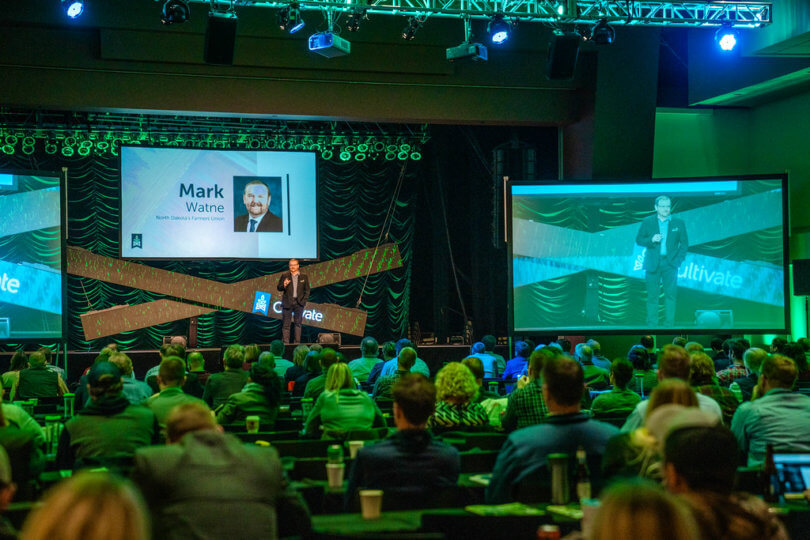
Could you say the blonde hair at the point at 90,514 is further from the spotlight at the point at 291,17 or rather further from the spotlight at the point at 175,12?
the spotlight at the point at 291,17

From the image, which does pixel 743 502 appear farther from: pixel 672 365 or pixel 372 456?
pixel 672 365

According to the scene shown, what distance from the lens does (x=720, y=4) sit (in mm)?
10672

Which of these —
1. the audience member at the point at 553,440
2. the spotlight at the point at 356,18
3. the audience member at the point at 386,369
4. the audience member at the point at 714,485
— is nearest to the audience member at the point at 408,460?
the audience member at the point at 553,440

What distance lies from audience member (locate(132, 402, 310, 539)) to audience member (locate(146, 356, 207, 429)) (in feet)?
8.93

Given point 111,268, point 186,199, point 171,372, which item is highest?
point 186,199

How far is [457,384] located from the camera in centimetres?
526

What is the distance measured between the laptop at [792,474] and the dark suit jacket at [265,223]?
12.3m

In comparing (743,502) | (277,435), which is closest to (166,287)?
(277,435)

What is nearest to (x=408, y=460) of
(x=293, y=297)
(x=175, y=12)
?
(x=175, y=12)

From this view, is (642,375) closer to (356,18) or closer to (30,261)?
(356,18)

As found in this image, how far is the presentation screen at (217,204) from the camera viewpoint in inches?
576

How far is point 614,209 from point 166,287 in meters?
7.61

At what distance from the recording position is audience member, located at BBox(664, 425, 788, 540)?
2.36 m

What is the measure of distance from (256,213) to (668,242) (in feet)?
21.6
